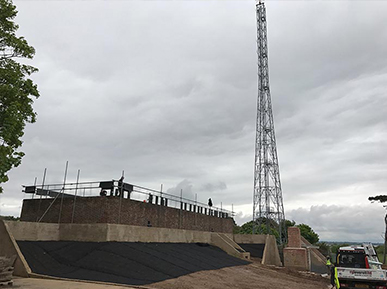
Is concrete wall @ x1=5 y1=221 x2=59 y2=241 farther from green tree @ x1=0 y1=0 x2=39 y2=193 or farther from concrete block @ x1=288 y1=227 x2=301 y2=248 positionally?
concrete block @ x1=288 y1=227 x2=301 y2=248

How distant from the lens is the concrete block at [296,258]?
29.9 m

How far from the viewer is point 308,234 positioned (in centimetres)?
6078

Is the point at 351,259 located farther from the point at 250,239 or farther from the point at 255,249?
the point at 250,239

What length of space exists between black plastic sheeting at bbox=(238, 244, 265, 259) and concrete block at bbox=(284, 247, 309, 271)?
3243 mm

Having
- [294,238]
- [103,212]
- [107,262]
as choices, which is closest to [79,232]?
[103,212]

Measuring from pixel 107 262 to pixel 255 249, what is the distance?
2274cm

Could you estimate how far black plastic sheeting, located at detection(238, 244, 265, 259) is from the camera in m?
33.2

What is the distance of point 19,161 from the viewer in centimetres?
1106

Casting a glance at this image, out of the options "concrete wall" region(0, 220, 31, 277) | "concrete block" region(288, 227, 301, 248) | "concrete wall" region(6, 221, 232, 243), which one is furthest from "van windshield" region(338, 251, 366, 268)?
"concrete block" region(288, 227, 301, 248)

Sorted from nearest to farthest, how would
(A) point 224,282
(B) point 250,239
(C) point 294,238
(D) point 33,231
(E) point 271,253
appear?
(A) point 224,282 < (D) point 33,231 < (C) point 294,238 < (E) point 271,253 < (B) point 250,239

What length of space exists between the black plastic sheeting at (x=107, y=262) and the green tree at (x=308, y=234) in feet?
154

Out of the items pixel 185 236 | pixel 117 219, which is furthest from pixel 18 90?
pixel 185 236

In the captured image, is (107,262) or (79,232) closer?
(107,262)

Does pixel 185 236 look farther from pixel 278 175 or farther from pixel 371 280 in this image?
pixel 371 280
